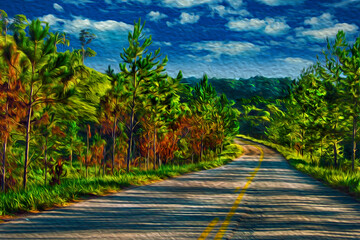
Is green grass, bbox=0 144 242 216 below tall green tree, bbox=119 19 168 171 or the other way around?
below

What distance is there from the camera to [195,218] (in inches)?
265

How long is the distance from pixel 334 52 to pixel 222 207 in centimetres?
2098

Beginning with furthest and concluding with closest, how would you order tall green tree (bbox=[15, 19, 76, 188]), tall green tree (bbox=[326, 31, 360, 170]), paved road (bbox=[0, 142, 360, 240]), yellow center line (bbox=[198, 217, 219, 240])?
tall green tree (bbox=[326, 31, 360, 170]), tall green tree (bbox=[15, 19, 76, 188]), paved road (bbox=[0, 142, 360, 240]), yellow center line (bbox=[198, 217, 219, 240])

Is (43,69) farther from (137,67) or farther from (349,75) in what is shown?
(349,75)

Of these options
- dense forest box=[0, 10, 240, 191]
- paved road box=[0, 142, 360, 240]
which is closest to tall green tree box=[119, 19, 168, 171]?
dense forest box=[0, 10, 240, 191]

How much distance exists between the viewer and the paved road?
216 inches

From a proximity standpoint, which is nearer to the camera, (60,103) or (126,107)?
(60,103)

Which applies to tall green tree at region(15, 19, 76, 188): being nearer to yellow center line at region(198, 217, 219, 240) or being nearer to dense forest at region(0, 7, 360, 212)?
dense forest at region(0, 7, 360, 212)

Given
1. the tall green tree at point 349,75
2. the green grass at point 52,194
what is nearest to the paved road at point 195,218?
the green grass at point 52,194

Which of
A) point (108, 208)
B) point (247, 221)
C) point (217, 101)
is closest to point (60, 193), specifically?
point (108, 208)

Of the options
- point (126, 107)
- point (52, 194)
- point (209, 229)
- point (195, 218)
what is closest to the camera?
point (209, 229)

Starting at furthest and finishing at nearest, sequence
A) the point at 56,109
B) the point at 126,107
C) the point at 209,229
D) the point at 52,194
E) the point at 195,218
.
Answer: the point at 126,107
the point at 56,109
the point at 52,194
the point at 195,218
the point at 209,229

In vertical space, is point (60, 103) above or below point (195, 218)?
above

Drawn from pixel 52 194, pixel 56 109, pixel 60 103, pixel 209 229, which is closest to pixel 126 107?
pixel 56 109
